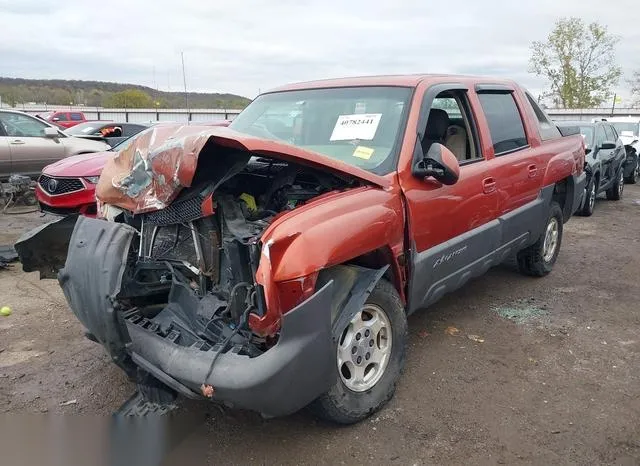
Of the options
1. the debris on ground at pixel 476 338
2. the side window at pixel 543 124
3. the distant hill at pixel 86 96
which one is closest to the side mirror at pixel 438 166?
the debris on ground at pixel 476 338

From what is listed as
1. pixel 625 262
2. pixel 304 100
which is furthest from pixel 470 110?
pixel 625 262

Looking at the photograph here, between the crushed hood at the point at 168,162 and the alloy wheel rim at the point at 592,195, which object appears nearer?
the crushed hood at the point at 168,162

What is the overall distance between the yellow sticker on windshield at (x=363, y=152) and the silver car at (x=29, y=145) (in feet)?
28.3

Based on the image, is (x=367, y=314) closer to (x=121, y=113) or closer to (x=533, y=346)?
(x=533, y=346)

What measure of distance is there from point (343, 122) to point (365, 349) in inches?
64.1

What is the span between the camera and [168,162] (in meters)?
2.87

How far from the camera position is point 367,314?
3.13m

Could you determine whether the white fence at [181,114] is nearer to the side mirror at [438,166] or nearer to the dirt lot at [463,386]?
the dirt lot at [463,386]

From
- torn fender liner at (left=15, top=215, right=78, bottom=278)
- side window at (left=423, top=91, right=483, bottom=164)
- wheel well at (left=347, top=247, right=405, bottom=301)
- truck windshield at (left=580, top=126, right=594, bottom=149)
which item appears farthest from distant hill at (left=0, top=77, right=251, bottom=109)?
wheel well at (left=347, top=247, right=405, bottom=301)

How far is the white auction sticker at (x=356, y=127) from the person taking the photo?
3.69 metres

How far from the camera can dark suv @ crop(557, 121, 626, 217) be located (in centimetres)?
978

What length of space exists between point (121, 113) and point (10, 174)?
22.8 meters

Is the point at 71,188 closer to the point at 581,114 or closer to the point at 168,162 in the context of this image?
the point at 168,162

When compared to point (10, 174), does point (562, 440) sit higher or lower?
lower
